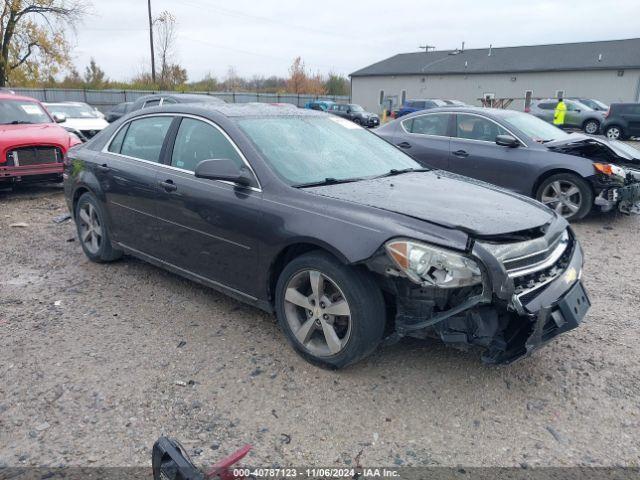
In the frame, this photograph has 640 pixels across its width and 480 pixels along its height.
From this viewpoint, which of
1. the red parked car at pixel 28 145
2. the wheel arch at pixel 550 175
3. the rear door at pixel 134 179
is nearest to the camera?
the rear door at pixel 134 179

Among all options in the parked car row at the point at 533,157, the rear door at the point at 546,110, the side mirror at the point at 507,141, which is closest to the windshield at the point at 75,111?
the parked car row at the point at 533,157

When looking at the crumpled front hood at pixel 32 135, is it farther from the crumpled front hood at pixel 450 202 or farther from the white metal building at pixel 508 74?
the white metal building at pixel 508 74

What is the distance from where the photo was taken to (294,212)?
3.34m

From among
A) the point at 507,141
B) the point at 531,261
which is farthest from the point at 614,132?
the point at 531,261

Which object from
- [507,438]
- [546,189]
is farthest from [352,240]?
[546,189]

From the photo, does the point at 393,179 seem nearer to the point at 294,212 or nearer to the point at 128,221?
the point at 294,212

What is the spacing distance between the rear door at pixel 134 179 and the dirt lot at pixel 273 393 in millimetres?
601

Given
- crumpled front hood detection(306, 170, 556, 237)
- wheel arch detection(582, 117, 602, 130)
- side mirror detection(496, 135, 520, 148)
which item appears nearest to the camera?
crumpled front hood detection(306, 170, 556, 237)

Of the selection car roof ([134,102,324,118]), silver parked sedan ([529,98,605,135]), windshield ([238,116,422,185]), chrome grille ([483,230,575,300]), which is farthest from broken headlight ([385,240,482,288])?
silver parked sedan ([529,98,605,135])

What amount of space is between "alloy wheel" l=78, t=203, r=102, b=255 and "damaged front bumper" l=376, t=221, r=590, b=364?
3.46 meters

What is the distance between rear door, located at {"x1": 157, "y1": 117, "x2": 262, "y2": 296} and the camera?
3.63 metres

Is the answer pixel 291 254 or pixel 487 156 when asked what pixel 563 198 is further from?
pixel 291 254

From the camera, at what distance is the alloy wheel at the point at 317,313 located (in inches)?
125

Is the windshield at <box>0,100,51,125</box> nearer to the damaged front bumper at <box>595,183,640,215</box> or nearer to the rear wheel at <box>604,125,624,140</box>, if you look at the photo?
the damaged front bumper at <box>595,183,640,215</box>
